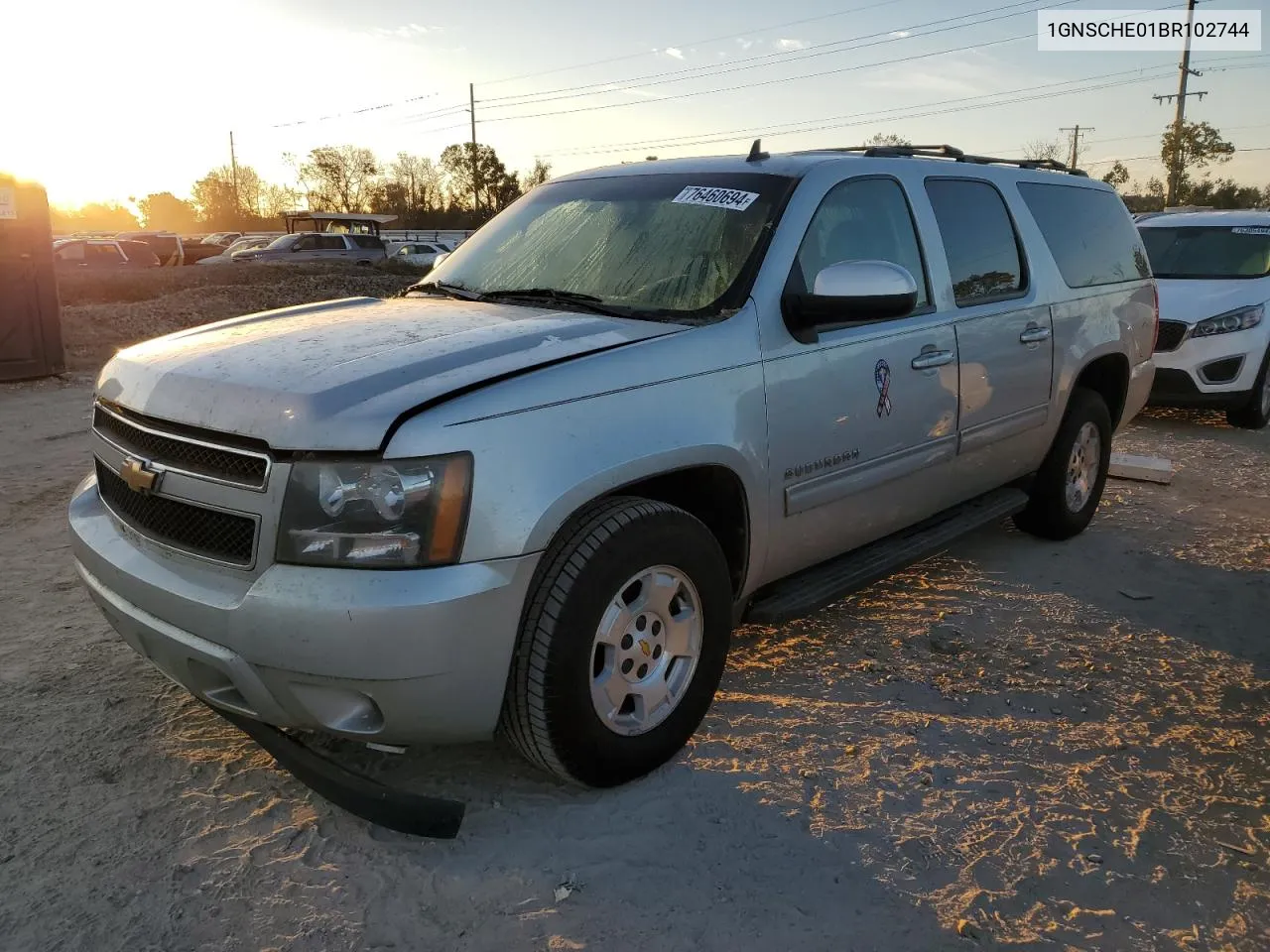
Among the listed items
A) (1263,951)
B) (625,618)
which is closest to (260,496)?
(625,618)

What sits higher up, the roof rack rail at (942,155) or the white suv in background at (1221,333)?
the roof rack rail at (942,155)

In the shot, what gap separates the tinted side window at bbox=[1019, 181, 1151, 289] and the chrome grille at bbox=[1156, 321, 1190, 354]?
3.39 m

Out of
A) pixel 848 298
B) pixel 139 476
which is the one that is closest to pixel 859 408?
pixel 848 298

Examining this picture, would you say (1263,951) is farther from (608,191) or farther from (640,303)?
(608,191)

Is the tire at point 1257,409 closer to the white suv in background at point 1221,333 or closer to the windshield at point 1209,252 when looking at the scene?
the white suv in background at point 1221,333

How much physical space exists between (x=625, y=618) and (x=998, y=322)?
239 centimetres

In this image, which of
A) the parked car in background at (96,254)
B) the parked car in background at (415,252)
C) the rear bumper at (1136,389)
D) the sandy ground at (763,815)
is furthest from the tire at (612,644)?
the parked car in background at (415,252)

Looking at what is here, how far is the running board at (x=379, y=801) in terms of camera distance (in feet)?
8.24

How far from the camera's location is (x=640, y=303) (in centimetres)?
320

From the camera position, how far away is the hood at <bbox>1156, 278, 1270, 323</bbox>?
8516 millimetres

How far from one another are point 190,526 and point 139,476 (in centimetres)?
24

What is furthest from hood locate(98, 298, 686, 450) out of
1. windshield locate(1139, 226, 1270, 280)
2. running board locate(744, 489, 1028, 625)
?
windshield locate(1139, 226, 1270, 280)

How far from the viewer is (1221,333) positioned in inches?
331

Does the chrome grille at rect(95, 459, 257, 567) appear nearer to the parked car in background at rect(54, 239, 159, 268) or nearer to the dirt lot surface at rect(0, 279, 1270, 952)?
the dirt lot surface at rect(0, 279, 1270, 952)
